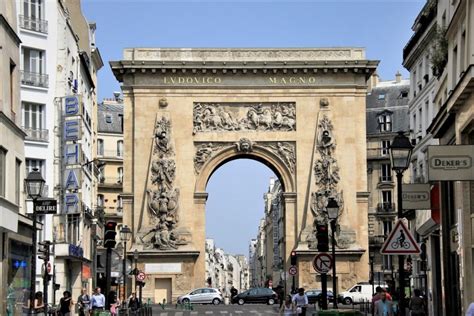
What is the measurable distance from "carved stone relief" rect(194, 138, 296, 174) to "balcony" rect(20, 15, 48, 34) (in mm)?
20654

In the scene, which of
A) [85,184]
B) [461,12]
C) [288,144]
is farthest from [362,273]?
[461,12]

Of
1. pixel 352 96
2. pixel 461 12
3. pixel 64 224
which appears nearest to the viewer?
pixel 461 12

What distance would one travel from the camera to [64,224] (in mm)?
54156

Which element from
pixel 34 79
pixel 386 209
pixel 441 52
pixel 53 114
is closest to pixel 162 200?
pixel 53 114

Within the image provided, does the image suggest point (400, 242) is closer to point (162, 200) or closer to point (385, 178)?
point (162, 200)

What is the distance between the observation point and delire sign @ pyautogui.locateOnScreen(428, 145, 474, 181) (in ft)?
65.2

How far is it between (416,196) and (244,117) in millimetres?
45559

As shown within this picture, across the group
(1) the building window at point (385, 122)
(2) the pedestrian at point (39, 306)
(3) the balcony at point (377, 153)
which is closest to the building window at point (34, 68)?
(2) the pedestrian at point (39, 306)

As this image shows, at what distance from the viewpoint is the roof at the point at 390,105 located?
9744cm

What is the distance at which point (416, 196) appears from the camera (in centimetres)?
2455

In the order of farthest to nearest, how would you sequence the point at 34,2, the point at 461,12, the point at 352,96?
the point at 352,96
the point at 34,2
the point at 461,12

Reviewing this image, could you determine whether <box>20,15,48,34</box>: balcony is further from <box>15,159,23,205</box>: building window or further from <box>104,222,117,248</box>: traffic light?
<box>104,222,117,248</box>: traffic light

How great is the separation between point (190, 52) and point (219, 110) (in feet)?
14.1

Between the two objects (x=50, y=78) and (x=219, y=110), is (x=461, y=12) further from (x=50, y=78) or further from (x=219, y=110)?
(x=219, y=110)
